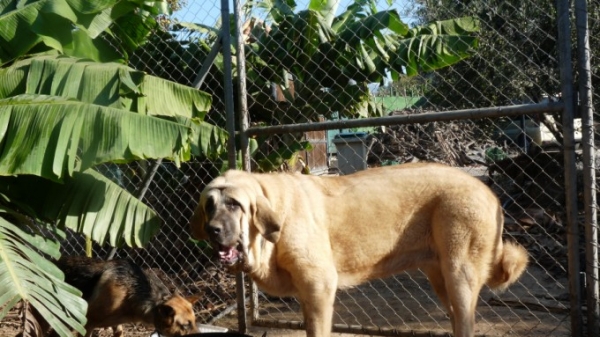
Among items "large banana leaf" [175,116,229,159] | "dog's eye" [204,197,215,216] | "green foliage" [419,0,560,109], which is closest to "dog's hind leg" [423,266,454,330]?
"dog's eye" [204,197,215,216]

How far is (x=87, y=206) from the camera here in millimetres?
5336


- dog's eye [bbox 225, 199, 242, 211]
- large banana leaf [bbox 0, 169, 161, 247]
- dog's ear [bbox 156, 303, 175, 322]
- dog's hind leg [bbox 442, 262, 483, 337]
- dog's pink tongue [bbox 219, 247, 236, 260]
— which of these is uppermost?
dog's hind leg [bbox 442, 262, 483, 337]

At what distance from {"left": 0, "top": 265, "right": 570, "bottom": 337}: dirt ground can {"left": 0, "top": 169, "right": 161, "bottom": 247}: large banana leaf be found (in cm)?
149

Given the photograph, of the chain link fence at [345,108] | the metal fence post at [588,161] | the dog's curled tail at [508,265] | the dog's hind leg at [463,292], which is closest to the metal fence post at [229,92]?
the chain link fence at [345,108]

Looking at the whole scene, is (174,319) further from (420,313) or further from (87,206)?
(420,313)

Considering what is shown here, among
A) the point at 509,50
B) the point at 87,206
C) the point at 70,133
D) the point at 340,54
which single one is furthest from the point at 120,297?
the point at 509,50

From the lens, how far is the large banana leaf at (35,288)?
387cm

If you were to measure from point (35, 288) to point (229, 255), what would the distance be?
3.94 feet

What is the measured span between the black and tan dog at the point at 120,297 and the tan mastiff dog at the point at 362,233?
203 cm

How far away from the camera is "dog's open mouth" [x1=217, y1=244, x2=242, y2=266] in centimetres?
439

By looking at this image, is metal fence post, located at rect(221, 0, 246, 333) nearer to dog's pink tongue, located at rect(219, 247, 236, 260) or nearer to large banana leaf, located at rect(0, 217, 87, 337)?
dog's pink tongue, located at rect(219, 247, 236, 260)

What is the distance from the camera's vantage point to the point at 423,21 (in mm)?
9633

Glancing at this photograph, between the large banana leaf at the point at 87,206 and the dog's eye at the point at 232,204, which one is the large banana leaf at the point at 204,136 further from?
the dog's eye at the point at 232,204

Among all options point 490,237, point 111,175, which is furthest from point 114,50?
point 490,237
